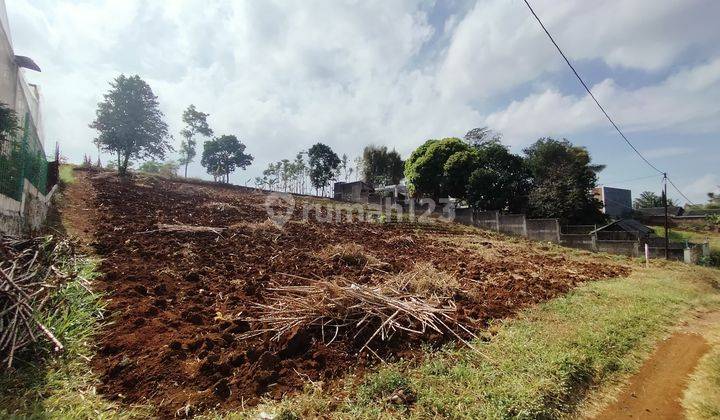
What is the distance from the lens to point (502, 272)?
780cm

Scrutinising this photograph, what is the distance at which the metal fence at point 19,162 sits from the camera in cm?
521

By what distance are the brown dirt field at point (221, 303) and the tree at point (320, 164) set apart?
24.9 meters

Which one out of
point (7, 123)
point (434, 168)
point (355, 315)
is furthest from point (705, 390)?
point (434, 168)

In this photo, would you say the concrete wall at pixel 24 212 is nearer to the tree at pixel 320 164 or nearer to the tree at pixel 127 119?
the tree at pixel 127 119

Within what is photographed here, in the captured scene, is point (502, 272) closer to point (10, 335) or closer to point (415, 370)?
point (415, 370)

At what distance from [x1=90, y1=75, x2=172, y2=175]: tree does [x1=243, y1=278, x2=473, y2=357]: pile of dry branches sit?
2246 centimetres

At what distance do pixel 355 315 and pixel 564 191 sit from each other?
19.3 meters

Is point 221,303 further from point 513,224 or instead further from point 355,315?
point 513,224

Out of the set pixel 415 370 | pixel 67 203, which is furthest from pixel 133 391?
pixel 67 203

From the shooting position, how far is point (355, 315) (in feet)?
12.3

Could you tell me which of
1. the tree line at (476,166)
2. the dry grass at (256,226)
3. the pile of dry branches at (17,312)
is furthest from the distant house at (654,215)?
the pile of dry branches at (17,312)

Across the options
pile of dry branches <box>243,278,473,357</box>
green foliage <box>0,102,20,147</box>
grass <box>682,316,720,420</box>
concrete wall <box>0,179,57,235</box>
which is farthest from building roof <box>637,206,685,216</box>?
green foliage <box>0,102,20,147</box>

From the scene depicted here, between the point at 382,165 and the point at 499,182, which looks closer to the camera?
the point at 499,182

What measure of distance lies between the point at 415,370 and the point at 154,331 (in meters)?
2.55
